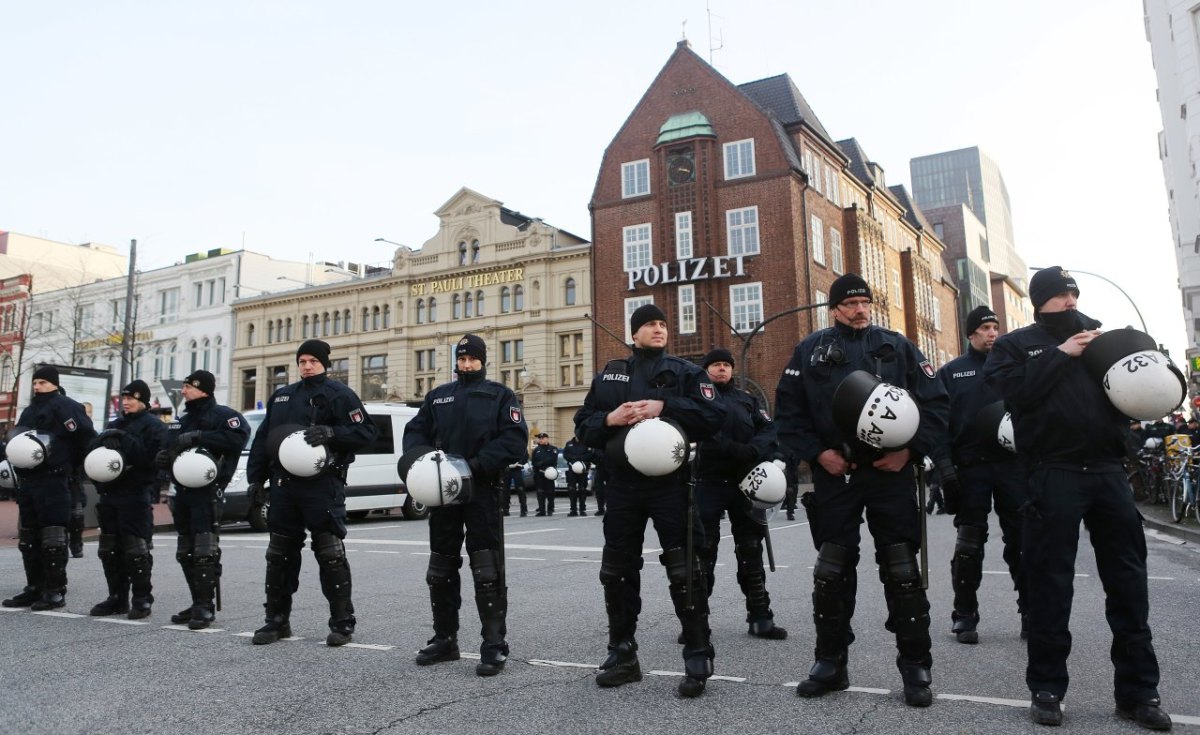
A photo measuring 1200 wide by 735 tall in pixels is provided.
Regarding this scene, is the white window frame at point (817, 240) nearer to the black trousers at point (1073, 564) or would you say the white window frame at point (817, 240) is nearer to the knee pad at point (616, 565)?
the knee pad at point (616, 565)

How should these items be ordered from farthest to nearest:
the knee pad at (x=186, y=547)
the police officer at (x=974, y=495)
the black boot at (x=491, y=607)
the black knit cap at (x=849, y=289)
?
the knee pad at (x=186, y=547)
the police officer at (x=974, y=495)
the black boot at (x=491, y=607)
the black knit cap at (x=849, y=289)

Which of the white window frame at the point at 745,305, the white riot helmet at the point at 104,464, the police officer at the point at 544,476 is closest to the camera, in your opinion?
the white riot helmet at the point at 104,464

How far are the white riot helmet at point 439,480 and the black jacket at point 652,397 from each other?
757 millimetres

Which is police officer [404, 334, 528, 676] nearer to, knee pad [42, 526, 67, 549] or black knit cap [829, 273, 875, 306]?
black knit cap [829, 273, 875, 306]

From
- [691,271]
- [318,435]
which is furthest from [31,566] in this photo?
[691,271]

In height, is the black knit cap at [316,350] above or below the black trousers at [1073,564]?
above

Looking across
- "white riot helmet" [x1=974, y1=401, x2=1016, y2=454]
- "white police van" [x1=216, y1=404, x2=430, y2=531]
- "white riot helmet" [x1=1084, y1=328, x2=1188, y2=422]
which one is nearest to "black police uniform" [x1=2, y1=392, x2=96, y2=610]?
"white riot helmet" [x1=974, y1=401, x2=1016, y2=454]

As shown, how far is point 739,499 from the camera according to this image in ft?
20.5

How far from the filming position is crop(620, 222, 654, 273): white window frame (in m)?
39.6

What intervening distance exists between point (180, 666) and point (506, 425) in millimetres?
2405

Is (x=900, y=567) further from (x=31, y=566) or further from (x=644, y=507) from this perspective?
(x=31, y=566)

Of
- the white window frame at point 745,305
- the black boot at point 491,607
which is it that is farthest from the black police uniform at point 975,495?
the white window frame at point 745,305

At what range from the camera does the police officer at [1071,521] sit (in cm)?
384

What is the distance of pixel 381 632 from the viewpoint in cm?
619
